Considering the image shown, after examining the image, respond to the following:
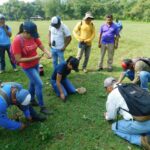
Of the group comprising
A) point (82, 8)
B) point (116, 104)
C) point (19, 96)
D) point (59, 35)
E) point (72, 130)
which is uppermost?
point (59, 35)

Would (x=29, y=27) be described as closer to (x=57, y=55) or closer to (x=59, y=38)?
(x=59, y=38)

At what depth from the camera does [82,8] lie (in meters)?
70.7

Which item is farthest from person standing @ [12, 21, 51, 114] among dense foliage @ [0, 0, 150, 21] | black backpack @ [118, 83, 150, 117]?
dense foliage @ [0, 0, 150, 21]

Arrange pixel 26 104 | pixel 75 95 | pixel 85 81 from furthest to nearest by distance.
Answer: pixel 85 81 < pixel 75 95 < pixel 26 104

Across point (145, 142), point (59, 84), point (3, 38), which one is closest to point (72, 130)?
point (145, 142)

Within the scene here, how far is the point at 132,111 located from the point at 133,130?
371 mm

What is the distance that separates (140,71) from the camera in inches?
256

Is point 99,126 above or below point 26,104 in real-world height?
below

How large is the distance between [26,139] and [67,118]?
1.10m

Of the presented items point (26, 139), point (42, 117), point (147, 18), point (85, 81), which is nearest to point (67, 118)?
point (42, 117)

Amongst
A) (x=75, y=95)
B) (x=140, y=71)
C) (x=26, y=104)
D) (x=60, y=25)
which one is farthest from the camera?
(x=60, y=25)

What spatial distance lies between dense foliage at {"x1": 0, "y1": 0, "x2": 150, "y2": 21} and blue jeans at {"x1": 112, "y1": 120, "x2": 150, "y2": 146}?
3156 cm

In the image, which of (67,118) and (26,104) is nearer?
(26,104)

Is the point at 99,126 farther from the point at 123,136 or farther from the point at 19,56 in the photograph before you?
the point at 19,56
